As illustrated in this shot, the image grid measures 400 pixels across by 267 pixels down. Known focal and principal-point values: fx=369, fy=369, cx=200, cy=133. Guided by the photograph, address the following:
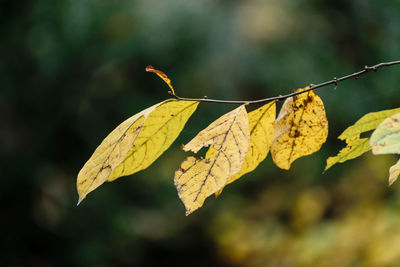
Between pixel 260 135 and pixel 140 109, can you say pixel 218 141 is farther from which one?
pixel 140 109

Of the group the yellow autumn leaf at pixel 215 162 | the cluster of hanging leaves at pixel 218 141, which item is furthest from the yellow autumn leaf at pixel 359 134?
the yellow autumn leaf at pixel 215 162

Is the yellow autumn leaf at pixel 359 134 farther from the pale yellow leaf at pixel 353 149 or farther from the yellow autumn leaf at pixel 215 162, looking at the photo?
the yellow autumn leaf at pixel 215 162

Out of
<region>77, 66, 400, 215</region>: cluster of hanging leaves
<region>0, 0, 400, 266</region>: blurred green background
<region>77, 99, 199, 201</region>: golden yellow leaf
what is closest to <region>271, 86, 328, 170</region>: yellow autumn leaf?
<region>77, 66, 400, 215</region>: cluster of hanging leaves

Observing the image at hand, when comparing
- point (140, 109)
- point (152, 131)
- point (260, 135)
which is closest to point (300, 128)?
point (260, 135)

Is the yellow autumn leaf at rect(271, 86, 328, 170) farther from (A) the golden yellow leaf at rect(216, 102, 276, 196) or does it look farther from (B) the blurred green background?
(B) the blurred green background

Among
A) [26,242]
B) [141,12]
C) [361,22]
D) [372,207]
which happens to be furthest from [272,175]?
[26,242]

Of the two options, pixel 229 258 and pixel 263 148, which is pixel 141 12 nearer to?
pixel 229 258
